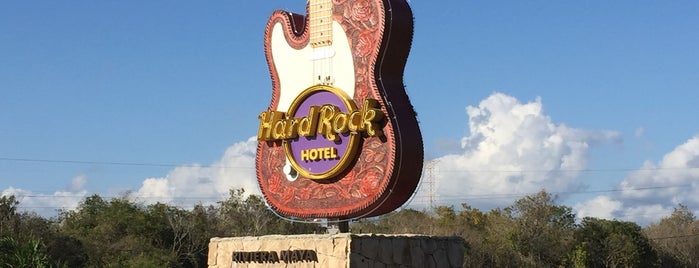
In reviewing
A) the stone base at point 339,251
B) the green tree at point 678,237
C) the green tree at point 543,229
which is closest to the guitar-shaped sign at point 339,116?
the stone base at point 339,251

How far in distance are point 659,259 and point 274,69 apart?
48433mm

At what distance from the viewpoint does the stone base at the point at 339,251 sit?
69.7 ft

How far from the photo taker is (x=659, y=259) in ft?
218

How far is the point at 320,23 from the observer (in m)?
24.0

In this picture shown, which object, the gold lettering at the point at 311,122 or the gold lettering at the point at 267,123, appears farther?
the gold lettering at the point at 267,123

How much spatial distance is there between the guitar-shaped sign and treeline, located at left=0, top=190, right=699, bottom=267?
973 cm

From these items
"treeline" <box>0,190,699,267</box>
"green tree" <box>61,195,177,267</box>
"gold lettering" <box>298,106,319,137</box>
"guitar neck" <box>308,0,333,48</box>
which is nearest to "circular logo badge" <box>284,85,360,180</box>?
"gold lettering" <box>298,106,319,137</box>

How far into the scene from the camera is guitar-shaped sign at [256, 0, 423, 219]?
867 inches

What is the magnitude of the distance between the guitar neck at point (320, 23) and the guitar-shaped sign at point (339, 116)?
0.08ft

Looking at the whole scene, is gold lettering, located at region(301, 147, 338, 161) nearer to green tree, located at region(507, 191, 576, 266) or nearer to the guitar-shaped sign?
the guitar-shaped sign

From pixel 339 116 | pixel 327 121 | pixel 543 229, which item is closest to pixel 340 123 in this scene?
pixel 339 116

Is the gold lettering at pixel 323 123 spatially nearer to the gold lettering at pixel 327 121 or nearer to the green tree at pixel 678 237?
the gold lettering at pixel 327 121

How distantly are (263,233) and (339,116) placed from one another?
2746 centimetres

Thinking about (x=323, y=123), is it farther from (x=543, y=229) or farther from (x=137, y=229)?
(x=543, y=229)
